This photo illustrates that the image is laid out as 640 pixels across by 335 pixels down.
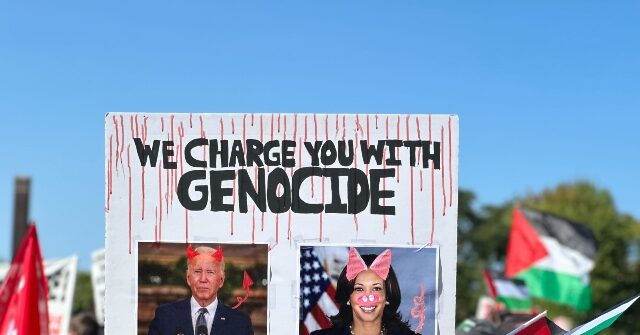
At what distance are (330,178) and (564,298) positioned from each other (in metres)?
14.9

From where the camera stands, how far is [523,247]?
17.8 meters

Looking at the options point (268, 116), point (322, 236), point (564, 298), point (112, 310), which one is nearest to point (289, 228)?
point (322, 236)

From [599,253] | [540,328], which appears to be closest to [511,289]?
[540,328]

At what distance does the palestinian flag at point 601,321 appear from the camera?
3.85m

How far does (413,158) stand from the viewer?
372 centimetres

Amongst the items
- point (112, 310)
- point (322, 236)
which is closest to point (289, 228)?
point (322, 236)

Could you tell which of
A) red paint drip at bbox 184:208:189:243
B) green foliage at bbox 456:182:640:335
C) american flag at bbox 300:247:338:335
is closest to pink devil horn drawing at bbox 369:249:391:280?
american flag at bbox 300:247:338:335

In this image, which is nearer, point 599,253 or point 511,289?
point 511,289

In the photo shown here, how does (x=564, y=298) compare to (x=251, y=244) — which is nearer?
(x=251, y=244)

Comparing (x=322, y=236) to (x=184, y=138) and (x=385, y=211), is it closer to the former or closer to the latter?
(x=385, y=211)

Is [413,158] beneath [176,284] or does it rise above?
above

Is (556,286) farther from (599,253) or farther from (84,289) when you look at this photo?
(84,289)

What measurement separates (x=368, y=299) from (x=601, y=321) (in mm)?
859

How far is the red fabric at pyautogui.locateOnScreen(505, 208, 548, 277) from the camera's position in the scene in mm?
17547
